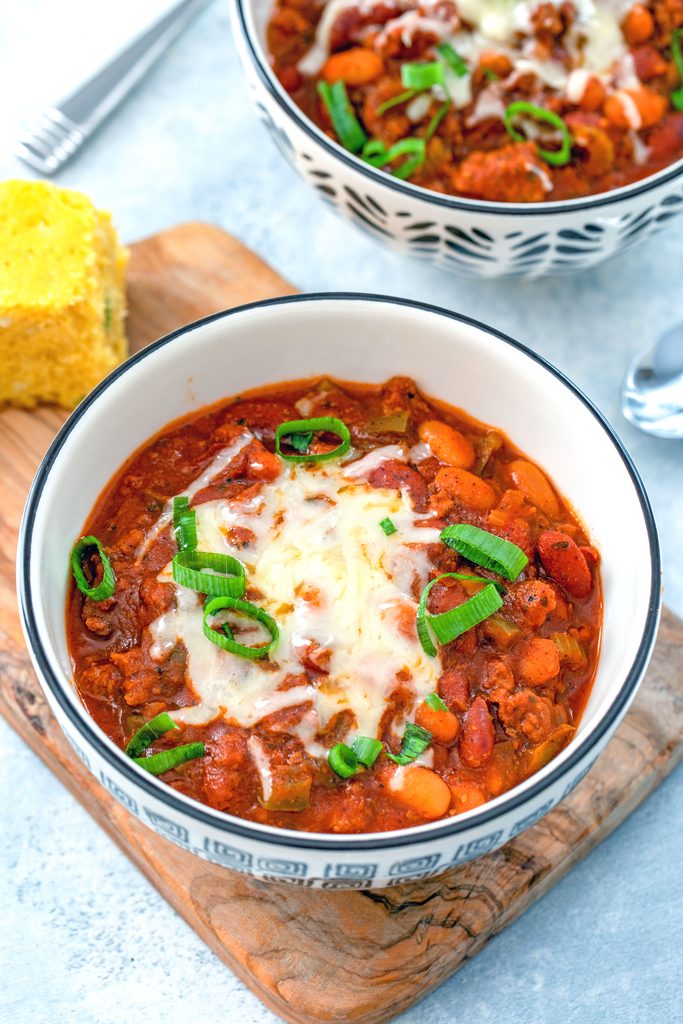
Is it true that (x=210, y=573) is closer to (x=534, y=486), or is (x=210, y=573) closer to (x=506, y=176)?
(x=534, y=486)

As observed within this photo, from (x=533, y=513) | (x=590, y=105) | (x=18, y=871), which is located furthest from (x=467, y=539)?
(x=590, y=105)

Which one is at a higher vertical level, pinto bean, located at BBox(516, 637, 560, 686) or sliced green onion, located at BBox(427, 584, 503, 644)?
sliced green onion, located at BBox(427, 584, 503, 644)

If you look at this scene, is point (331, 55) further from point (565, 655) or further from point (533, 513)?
point (565, 655)

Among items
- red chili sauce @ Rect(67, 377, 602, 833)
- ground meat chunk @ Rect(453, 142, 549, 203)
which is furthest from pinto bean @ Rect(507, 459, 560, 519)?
ground meat chunk @ Rect(453, 142, 549, 203)

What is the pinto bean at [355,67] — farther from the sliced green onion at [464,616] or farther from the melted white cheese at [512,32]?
the sliced green onion at [464,616]

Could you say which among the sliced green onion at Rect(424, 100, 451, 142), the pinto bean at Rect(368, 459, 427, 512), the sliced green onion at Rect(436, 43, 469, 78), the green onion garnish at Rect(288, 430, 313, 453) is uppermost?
the sliced green onion at Rect(436, 43, 469, 78)

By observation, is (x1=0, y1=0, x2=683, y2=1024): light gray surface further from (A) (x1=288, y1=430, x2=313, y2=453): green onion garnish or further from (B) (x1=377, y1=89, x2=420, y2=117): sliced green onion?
(A) (x1=288, y1=430, x2=313, y2=453): green onion garnish

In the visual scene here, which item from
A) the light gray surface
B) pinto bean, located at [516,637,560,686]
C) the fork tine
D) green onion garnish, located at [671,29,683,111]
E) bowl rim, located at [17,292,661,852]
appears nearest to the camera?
bowl rim, located at [17,292,661,852]
